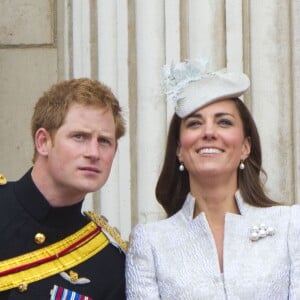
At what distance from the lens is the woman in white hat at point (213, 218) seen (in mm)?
3652

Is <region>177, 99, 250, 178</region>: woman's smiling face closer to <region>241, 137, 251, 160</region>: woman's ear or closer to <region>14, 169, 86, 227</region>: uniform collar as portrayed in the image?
<region>241, 137, 251, 160</region>: woman's ear

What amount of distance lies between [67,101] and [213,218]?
0.54 metres

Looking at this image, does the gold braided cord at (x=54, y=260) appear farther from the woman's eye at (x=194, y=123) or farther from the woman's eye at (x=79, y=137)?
the woman's eye at (x=194, y=123)

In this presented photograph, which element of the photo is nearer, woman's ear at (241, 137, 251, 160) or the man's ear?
the man's ear

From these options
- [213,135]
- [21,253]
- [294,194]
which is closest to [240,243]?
[213,135]

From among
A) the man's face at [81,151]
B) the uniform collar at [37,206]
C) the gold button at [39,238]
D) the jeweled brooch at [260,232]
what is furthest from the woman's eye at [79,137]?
the jeweled brooch at [260,232]

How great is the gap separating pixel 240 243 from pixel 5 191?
678 millimetres

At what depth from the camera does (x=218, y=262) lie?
3.71 m

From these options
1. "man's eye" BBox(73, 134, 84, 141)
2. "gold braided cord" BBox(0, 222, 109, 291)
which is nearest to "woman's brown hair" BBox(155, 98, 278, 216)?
"gold braided cord" BBox(0, 222, 109, 291)

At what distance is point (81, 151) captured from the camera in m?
3.60

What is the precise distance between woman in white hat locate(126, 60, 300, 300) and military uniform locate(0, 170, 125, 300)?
9 cm

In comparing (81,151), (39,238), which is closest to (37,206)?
(39,238)

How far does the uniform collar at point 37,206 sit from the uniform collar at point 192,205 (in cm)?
34

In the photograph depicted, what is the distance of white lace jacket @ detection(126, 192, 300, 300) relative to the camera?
3639mm
